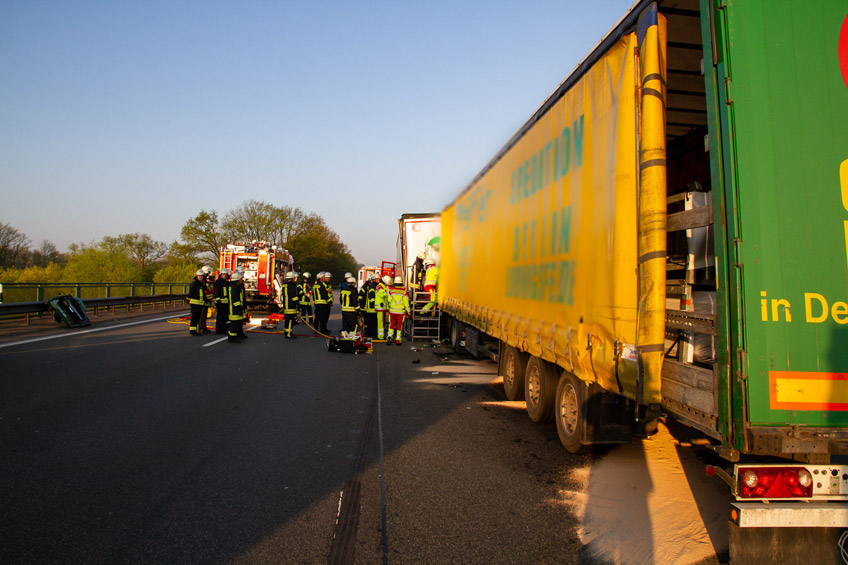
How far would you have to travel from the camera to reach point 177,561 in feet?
9.91

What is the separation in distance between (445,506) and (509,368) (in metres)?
3.92

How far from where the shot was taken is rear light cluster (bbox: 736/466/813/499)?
284 centimetres

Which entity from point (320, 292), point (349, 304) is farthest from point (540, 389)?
point (320, 292)

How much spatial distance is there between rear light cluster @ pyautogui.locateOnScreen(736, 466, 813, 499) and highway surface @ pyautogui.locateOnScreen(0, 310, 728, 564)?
102cm

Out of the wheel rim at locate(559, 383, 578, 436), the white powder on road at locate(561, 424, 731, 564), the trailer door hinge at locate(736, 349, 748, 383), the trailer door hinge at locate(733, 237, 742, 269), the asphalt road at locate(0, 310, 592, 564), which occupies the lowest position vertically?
the white powder on road at locate(561, 424, 731, 564)

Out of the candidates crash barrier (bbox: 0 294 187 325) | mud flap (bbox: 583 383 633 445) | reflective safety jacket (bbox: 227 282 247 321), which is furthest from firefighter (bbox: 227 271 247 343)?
mud flap (bbox: 583 383 633 445)

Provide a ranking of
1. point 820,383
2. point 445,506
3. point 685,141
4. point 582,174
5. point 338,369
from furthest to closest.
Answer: point 338,369 → point 685,141 → point 582,174 → point 445,506 → point 820,383

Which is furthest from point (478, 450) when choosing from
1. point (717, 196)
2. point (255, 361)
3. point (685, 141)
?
point (255, 361)

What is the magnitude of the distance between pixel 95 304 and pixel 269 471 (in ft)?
56.8

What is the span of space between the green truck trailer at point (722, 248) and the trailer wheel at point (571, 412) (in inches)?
1.1

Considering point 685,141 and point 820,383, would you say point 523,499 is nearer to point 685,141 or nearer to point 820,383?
point 820,383

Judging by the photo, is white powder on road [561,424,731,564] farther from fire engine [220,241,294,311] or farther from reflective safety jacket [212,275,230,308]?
fire engine [220,241,294,311]

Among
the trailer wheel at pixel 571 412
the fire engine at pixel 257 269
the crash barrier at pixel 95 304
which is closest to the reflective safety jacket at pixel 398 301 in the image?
the trailer wheel at pixel 571 412

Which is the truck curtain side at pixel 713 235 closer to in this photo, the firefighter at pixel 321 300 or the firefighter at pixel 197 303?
the firefighter at pixel 321 300
